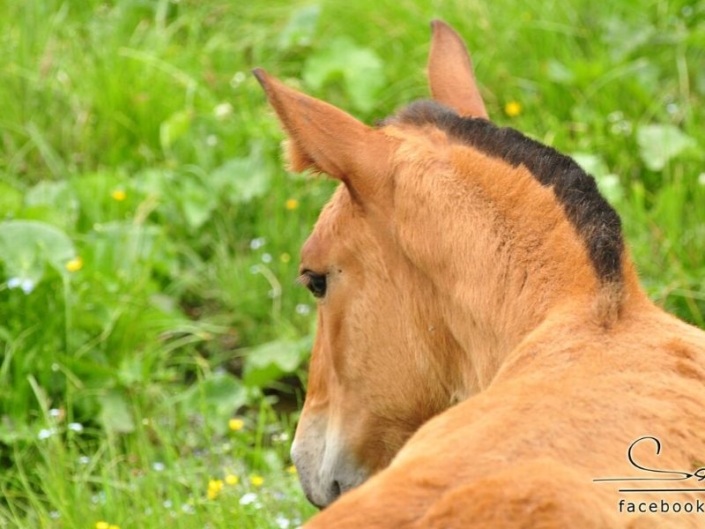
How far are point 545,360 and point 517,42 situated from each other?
3772 mm

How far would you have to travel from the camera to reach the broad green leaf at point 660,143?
Result: 17.0 ft

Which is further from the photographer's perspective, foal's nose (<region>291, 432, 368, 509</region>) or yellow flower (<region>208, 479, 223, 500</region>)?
yellow flower (<region>208, 479, 223, 500</region>)

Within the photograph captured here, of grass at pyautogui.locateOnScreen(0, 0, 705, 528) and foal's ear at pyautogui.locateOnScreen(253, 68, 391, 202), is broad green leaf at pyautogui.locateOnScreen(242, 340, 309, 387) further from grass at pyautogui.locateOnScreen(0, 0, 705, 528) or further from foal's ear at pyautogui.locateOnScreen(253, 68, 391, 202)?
foal's ear at pyautogui.locateOnScreen(253, 68, 391, 202)

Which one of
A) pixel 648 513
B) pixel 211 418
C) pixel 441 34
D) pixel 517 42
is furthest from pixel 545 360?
pixel 517 42

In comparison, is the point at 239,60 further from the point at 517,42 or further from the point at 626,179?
the point at 626,179

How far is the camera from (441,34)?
131 inches

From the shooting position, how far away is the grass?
4.07 m

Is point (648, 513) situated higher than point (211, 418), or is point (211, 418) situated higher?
point (648, 513)

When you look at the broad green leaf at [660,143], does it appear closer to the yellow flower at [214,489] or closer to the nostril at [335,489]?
the yellow flower at [214,489]

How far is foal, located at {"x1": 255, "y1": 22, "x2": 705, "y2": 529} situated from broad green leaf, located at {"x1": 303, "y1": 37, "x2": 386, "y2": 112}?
2436mm

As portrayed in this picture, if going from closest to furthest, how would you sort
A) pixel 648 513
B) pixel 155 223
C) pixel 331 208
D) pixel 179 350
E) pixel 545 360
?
pixel 648 513
pixel 545 360
pixel 331 208
pixel 179 350
pixel 155 223

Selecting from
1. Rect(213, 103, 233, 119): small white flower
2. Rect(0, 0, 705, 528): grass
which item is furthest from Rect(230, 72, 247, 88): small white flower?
Rect(213, 103, 233, 119): small white flower

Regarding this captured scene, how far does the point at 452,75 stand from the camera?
3.22m
